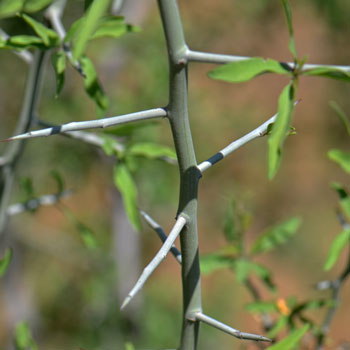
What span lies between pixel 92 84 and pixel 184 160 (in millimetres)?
351

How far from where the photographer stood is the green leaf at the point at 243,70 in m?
0.69

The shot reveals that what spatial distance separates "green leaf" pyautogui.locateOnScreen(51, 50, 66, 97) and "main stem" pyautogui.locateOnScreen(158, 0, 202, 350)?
10.9 inches

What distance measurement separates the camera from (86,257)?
3.48 meters

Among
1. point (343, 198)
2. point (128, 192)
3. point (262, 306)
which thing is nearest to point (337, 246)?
point (343, 198)

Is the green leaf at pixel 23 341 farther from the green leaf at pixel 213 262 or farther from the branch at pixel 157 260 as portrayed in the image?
the branch at pixel 157 260

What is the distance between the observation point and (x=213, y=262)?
46.4 inches

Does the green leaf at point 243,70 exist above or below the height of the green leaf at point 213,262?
above

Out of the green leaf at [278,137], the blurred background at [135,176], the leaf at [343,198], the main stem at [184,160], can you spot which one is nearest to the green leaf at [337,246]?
the leaf at [343,198]

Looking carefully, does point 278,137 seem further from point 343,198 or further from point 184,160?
point 343,198

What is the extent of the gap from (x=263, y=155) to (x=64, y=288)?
1800mm

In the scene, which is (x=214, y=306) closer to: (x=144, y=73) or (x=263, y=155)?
(x=263, y=155)

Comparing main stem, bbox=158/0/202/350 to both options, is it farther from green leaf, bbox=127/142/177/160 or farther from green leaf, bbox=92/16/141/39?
green leaf, bbox=127/142/177/160

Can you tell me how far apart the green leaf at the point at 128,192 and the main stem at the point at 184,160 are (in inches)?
13.7

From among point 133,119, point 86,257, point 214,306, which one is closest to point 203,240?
point 214,306
